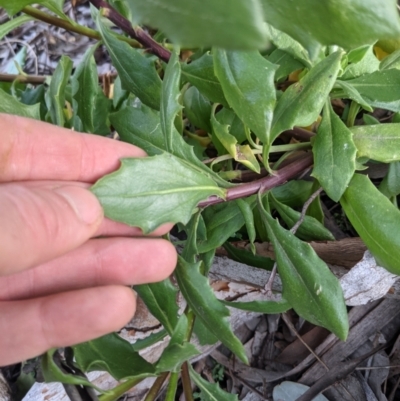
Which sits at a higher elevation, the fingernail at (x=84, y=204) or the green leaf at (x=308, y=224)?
the fingernail at (x=84, y=204)

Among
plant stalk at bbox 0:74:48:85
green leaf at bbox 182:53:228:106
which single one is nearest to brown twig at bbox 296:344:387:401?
green leaf at bbox 182:53:228:106

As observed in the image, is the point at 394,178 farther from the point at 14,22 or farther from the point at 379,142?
the point at 14,22

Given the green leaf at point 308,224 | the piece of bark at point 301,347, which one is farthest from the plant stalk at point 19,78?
the piece of bark at point 301,347

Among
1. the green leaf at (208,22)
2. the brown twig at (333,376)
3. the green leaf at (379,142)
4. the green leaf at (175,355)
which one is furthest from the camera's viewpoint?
the brown twig at (333,376)

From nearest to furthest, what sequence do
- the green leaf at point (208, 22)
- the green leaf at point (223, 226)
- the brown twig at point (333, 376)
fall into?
the green leaf at point (208, 22) < the green leaf at point (223, 226) < the brown twig at point (333, 376)

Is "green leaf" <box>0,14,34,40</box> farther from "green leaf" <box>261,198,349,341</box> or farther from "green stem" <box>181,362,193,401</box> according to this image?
"green stem" <box>181,362,193,401</box>

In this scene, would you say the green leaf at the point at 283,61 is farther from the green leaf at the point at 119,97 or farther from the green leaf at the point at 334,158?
the green leaf at the point at 119,97

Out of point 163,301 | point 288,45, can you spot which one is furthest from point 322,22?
point 163,301

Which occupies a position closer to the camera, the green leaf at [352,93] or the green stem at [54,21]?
the green leaf at [352,93]
